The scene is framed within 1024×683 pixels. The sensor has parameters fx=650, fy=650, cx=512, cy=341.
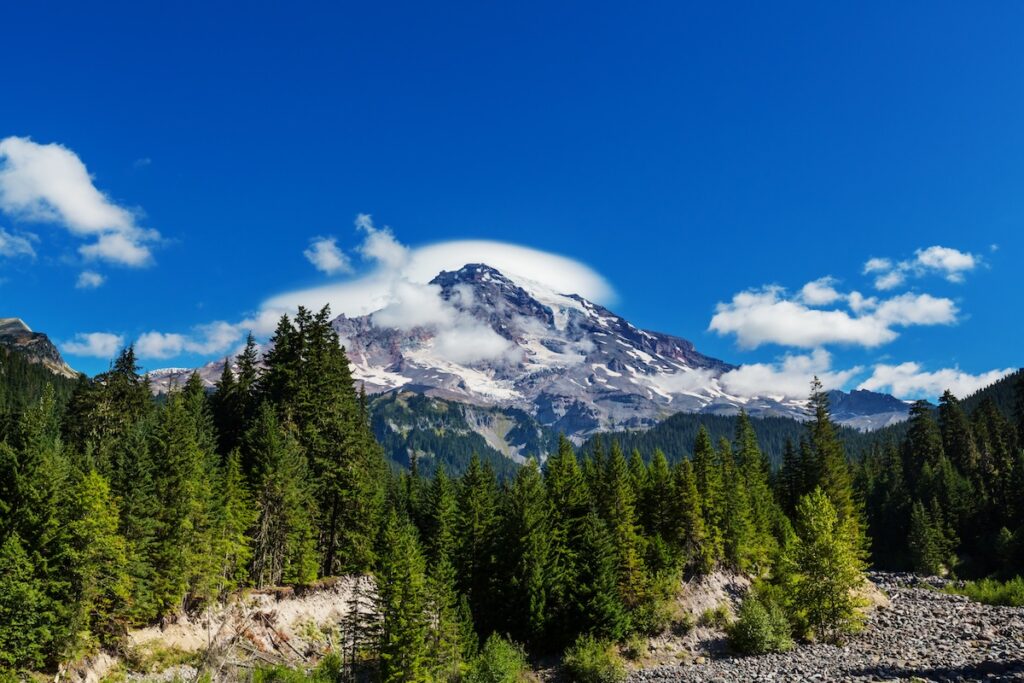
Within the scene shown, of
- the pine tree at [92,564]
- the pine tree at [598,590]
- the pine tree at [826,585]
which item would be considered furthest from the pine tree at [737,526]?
the pine tree at [92,564]

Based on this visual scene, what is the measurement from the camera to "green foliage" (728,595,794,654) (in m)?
56.2

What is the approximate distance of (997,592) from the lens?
76.3m

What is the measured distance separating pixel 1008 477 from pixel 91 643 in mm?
120430

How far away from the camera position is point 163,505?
154 feet

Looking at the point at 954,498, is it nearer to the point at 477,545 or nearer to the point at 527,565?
the point at 527,565

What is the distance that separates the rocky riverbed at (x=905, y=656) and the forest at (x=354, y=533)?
4018mm

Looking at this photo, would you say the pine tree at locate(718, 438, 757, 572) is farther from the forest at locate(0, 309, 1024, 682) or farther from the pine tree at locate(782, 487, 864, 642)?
the pine tree at locate(782, 487, 864, 642)

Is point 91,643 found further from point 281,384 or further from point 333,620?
point 281,384

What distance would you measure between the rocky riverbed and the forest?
4.02 m

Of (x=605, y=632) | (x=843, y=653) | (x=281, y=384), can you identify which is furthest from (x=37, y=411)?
(x=843, y=653)

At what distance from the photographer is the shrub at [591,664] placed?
1938 inches

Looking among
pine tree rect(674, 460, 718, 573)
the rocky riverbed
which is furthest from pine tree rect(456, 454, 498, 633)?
pine tree rect(674, 460, 718, 573)

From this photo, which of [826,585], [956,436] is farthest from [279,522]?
[956,436]

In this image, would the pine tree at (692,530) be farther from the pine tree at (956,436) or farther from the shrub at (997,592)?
the pine tree at (956,436)
